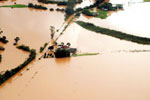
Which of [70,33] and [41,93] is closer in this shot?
[41,93]

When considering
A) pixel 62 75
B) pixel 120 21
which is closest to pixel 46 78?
pixel 62 75

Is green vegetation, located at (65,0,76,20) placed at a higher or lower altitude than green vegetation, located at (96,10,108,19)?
higher

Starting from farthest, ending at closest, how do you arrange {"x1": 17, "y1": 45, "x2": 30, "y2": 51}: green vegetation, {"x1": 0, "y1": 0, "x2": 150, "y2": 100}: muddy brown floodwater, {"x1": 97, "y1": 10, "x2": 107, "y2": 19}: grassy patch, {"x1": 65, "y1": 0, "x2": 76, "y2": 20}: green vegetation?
{"x1": 65, "y1": 0, "x2": 76, "y2": 20}: green vegetation < {"x1": 97, "y1": 10, "x2": 107, "y2": 19}: grassy patch < {"x1": 17, "y1": 45, "x2": 30, "y2": 51}: green vegetation < {"x1": 0, "y1": 0, "x2": 150, "y2": 100}: muddy brown floodwater

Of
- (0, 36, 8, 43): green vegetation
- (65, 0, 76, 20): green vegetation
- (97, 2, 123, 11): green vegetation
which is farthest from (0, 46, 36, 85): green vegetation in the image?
(97, 2, 123, 11): green vegetation

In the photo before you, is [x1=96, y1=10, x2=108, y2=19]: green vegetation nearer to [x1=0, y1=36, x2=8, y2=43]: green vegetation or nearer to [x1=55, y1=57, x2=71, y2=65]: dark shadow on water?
[x1=55, y1=57, x2=71, y2=65]: dark shadow on water

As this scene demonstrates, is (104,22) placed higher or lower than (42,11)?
lower

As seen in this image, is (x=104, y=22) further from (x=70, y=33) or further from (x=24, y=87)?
(x=24, y=87)
